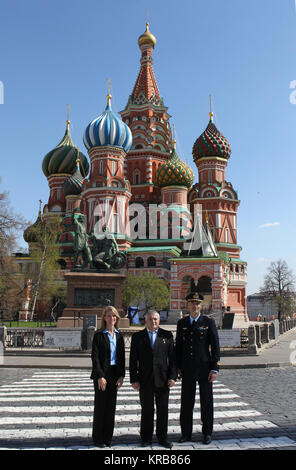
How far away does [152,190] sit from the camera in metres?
58.8

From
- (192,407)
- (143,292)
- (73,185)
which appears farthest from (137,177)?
(192,407)

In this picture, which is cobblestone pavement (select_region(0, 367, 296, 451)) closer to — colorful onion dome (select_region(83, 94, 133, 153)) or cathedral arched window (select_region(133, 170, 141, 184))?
colorful onion dome (select_region(83, 94, 133, 153))

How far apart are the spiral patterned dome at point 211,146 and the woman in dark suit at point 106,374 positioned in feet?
178

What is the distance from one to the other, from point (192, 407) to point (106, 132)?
4921 centimetres

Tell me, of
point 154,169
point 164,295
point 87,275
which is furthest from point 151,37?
point 87,275

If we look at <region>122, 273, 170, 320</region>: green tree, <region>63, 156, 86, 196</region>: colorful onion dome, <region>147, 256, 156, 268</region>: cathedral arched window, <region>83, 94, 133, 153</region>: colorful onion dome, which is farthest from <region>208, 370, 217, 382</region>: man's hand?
<region>63, 156, 86, 196</region>: colorful onion dome

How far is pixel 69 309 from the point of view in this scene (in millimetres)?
22625

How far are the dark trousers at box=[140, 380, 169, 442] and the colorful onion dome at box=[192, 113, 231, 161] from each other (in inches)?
2151

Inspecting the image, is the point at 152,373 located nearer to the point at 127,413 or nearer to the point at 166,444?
the point at 166,444

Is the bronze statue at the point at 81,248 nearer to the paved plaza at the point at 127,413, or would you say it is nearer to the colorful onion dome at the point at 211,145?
the paved plaza at the point at 127,413

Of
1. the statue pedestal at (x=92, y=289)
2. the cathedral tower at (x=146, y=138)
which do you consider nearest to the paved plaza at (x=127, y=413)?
the statue pedestal at (x=92, y=289)

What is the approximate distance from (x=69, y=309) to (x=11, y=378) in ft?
34.3

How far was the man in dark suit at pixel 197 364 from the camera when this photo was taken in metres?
5.84
